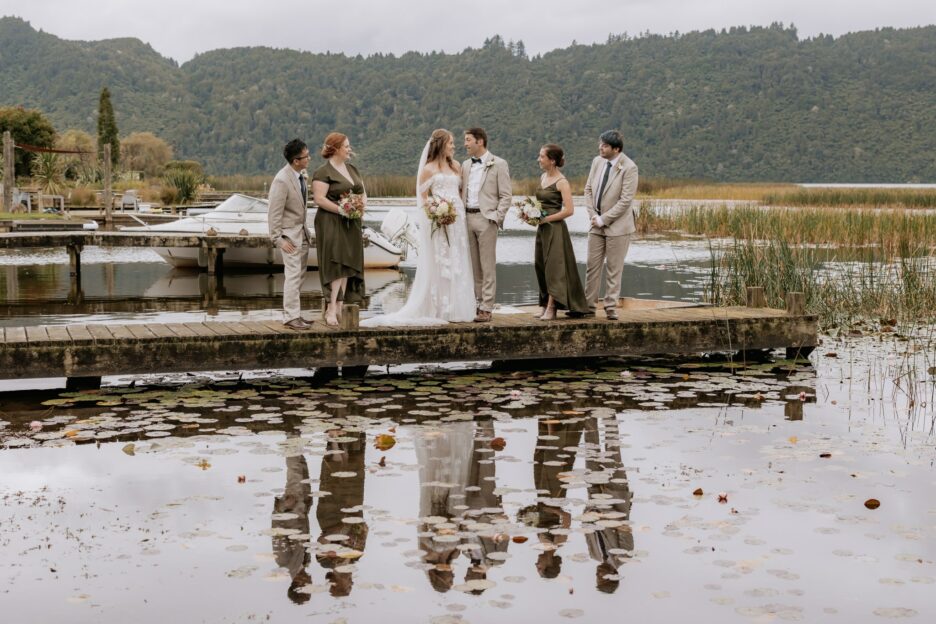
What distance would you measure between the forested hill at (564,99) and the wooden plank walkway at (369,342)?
A: 109 metres

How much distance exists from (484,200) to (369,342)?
1.85 m

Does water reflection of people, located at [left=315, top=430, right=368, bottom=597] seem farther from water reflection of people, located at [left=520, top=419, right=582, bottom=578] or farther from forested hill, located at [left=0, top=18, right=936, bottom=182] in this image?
forested hill, located at [left=0, top=18, right=936, bottom=182]

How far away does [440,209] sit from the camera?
37.4 feet

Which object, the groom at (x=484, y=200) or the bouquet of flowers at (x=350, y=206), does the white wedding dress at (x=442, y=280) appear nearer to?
the groom at (x=484, y=200)

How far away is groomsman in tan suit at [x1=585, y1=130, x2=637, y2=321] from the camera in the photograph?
38.1 ft

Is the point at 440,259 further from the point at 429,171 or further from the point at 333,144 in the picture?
the point at 333,144

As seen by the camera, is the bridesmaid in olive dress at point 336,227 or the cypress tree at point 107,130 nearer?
the bridesmaid in olive dress at point 336,227

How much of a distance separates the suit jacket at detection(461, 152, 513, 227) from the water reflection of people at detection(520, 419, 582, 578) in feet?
9.64

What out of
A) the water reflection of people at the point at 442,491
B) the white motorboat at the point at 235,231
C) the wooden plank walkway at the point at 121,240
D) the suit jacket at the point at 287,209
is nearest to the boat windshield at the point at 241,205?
the white motorboat at the point at 235,231

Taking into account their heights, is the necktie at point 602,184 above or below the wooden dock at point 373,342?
above

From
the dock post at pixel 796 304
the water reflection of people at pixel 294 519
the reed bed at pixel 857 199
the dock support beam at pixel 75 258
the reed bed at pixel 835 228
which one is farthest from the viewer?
the reed bed at pixel 857 199

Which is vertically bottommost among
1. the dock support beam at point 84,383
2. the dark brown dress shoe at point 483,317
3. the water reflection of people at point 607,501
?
the water reflection of people at point 607,501

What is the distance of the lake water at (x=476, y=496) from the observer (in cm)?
541

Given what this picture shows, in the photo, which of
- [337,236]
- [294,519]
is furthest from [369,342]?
[294,519]
